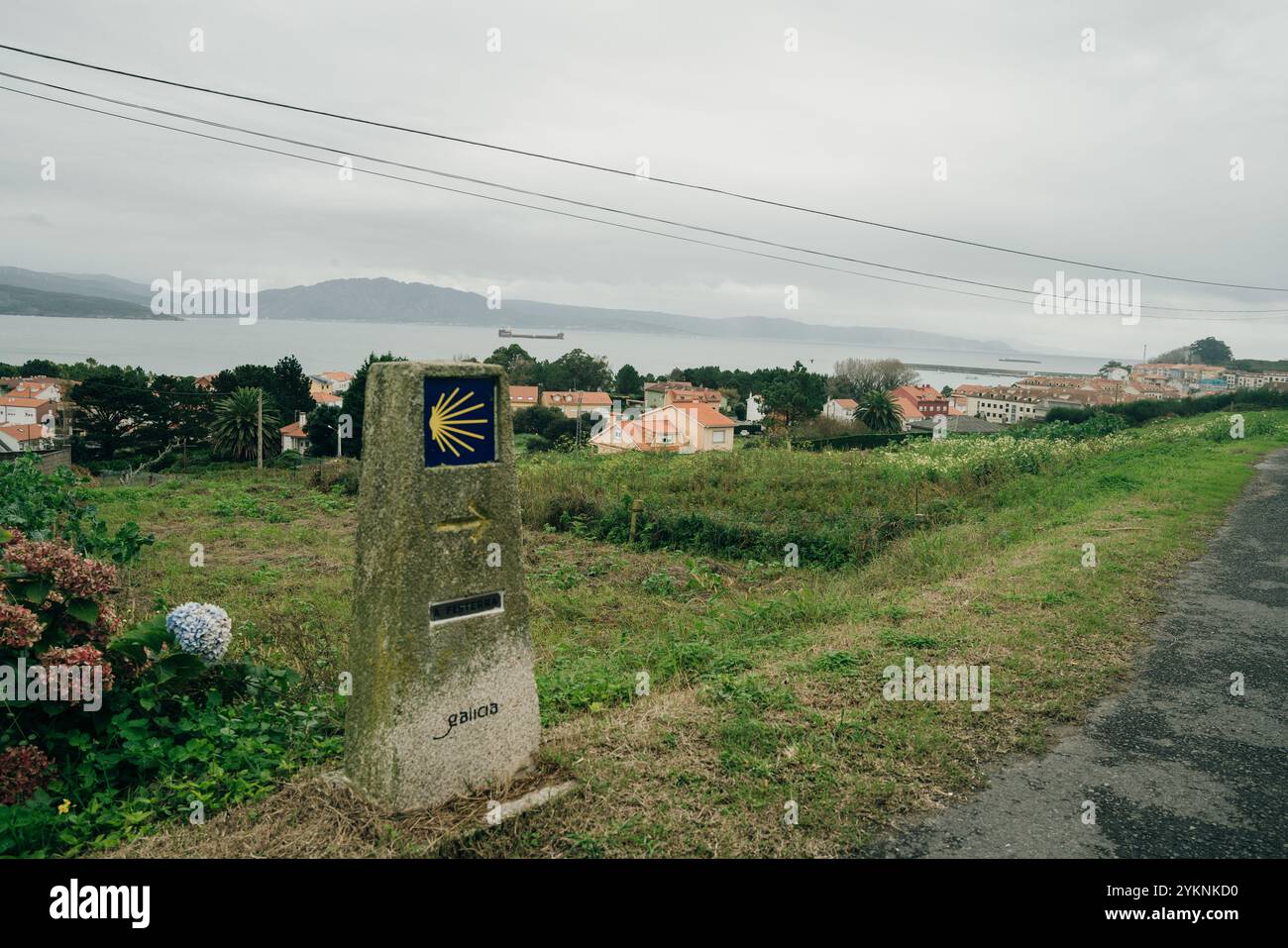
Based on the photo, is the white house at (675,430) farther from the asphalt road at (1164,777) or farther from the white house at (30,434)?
the asphalt road at (1164,777)

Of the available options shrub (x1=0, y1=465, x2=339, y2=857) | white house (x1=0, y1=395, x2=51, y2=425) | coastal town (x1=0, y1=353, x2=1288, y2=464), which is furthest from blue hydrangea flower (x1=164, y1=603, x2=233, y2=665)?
white house (x1=0, y1=395, x2=51, y2=425)

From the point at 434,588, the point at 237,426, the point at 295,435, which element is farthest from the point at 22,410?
the point at 434,588

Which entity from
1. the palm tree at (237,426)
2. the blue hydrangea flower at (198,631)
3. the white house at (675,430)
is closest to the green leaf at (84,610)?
the blue hydrangea flower at (198,631)

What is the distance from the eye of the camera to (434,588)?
3.76 m

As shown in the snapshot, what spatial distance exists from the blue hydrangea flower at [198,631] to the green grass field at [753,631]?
3.34ft

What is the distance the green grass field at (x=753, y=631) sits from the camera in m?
3.72

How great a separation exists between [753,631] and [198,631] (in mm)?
4904

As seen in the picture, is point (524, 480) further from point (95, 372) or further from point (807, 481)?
point (95, 372)

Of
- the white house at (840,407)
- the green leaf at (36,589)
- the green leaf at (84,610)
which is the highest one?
the white house at (840,407)

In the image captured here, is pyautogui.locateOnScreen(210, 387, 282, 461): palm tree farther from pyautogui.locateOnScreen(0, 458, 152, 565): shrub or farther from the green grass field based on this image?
pyautogui.locateOnScreen(0, 458, 152, 565): shrub

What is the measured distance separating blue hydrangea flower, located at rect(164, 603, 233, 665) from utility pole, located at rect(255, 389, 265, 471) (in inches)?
1085

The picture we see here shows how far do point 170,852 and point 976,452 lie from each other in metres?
19.8

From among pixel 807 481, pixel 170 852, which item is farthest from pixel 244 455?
pixel 170 852

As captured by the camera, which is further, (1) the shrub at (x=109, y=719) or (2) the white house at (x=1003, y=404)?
(2) the white house at (x=1003, y=404)
